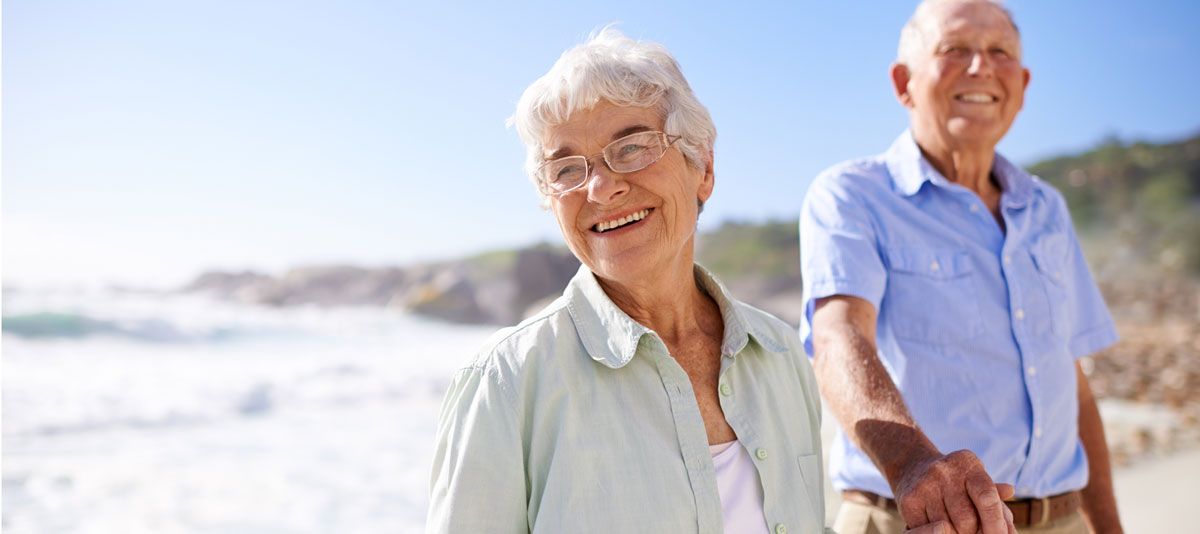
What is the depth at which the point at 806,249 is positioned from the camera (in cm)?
191

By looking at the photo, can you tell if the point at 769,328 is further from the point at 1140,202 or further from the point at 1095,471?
the point at 1140,202

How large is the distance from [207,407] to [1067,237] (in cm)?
1164

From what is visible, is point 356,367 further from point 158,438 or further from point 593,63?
point 593,63

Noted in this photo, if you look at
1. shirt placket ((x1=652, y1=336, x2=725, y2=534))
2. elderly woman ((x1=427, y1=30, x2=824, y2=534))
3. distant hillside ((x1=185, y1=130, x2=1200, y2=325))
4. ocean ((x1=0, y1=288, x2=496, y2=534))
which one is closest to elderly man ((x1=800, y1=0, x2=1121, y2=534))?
elderly woman ((x1=427, y1=30, x2=824, y2=534))

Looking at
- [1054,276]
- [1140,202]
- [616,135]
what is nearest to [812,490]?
[616,135]

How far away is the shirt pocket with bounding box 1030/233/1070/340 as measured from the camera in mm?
2004

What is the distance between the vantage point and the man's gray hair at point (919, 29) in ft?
6.90

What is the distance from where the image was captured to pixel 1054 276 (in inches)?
81.2

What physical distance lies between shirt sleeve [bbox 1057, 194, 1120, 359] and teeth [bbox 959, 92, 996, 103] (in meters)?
0.42

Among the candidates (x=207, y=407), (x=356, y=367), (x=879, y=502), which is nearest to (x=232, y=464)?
(x=207, y=407)

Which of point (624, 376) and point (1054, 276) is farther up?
point (1054, 276)

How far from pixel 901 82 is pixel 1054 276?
63 cm

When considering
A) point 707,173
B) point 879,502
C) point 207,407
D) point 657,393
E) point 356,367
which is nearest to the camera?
point 657,393

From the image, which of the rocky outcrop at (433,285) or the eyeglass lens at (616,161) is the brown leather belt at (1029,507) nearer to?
the eyeglass lens at (616,161)
